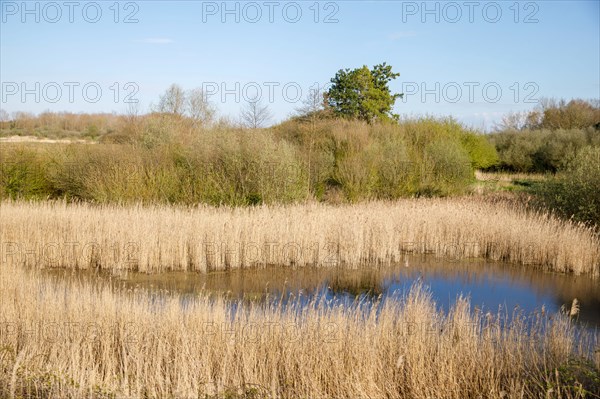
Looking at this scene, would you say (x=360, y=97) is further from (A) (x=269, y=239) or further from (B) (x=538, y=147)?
(A) (x=269, y=239)

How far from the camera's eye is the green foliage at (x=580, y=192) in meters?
14.0

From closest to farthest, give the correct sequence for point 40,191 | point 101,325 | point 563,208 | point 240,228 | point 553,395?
point 553,395, point 101,325, point 240,228, point 563,208, point 40,191

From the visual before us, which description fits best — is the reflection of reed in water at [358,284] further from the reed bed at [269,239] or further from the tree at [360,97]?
the tree at [360,97]

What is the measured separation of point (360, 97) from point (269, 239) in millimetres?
20163

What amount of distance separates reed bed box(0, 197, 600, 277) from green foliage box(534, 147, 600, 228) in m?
0.83

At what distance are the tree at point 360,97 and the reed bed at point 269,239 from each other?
16.4 metres

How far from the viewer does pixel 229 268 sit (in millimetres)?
11820

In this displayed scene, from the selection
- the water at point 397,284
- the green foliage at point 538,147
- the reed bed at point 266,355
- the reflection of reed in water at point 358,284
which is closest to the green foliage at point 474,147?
the green foliage at point 538,147

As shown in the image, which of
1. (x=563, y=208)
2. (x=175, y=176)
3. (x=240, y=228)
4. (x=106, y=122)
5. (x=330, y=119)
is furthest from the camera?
(x=106, y=122)

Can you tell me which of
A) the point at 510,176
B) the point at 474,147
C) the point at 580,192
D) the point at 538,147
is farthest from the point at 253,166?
the point at 538,147

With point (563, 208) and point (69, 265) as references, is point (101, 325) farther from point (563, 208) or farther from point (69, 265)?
point (563, 208)

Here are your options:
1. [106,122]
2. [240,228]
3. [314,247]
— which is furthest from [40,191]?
[106,122]

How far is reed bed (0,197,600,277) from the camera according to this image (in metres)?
11.4

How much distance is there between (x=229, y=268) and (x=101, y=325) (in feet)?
17.4
